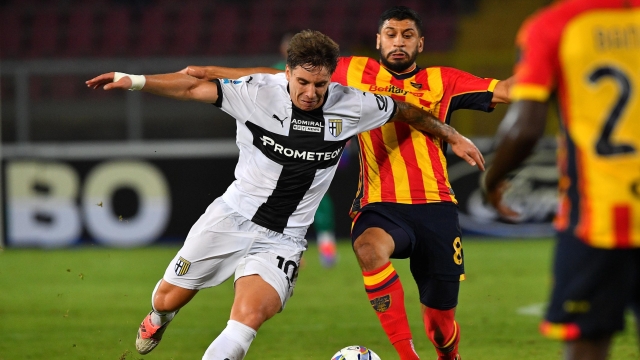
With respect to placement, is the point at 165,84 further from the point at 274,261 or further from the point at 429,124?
the point at 429,124

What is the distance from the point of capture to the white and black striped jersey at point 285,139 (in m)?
4.85

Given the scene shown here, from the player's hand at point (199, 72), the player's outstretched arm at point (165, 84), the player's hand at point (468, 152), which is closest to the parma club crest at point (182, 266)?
the player's outstretched arm at point (165, 84)

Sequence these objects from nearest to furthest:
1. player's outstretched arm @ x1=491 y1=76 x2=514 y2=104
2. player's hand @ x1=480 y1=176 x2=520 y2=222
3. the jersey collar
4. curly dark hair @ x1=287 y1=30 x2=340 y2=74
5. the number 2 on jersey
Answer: the number 2 on jersey < player's hand @ x1=480 y1=176 x2=520 y2=222 < curly dark hair @ x1=287 y1=30 x2=340 y2=74 < player's outstretched arm @ x1=491 y1=76 x2=514 y2=104 < the jersey collar

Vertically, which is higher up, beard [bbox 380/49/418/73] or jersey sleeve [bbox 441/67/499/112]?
beard [bbox 380/49/418/73]

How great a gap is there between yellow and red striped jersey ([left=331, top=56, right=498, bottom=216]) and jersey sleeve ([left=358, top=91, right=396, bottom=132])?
376 mm

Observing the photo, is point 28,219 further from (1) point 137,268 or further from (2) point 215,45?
(2) point 215,45

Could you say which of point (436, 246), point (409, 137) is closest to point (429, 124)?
point (409, 137)

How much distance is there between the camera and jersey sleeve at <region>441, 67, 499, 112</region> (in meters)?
5.39

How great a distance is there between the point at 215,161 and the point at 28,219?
293 cm

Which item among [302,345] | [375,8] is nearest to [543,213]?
[375,8]

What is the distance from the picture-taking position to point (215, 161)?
43.9 feet

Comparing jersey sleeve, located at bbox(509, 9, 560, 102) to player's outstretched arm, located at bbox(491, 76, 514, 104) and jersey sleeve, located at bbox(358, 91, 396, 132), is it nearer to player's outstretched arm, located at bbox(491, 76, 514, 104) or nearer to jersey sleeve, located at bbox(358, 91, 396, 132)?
jersey sleeve, located at bbox(358, 91, 396, 132)

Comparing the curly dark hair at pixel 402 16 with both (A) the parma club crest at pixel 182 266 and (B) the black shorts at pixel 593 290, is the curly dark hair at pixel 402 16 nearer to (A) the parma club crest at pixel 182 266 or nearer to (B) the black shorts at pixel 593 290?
(A) the parma club crest at pixel 182 266

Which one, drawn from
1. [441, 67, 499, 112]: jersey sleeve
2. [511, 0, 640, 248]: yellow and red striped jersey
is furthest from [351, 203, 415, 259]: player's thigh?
[511, 0, 640, 248]: yellow and red striped jersey
